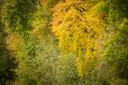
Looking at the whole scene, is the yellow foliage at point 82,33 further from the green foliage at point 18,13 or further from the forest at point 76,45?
the green foliage at point 18,13

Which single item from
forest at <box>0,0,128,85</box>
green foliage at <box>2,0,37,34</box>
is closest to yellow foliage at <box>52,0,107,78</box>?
forest at <box>0,0,128,85</box>

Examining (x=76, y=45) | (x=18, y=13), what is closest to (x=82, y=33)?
(x=76, y=45)

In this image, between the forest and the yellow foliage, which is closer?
the forest

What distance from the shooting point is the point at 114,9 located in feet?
70.9

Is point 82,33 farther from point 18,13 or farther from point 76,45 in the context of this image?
point 18,13

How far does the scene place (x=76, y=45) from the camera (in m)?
24.3

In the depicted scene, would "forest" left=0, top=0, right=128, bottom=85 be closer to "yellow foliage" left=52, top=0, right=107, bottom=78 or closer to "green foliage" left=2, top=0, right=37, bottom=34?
"yellow foliage" left=52, top=0, right=107, bottom=78

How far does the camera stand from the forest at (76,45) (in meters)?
21.5

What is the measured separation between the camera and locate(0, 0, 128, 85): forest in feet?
70.5

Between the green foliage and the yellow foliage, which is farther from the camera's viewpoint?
the green foliage

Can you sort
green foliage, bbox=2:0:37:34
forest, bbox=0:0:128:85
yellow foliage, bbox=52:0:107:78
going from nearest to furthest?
1. forest, bbox=0:0:128:85
2. yellow foliage, bbox=52:0:107:78
3. green foliage, bbox=2:0:37:34

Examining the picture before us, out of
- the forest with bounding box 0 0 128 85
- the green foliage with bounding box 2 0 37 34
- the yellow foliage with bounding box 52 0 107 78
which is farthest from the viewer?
the green foliage with bounding box 2 0 37 34

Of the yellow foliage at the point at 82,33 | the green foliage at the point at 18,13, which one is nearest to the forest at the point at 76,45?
the yellow foliage at the point at 82,33

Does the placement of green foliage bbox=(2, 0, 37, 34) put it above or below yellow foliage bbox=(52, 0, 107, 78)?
above
